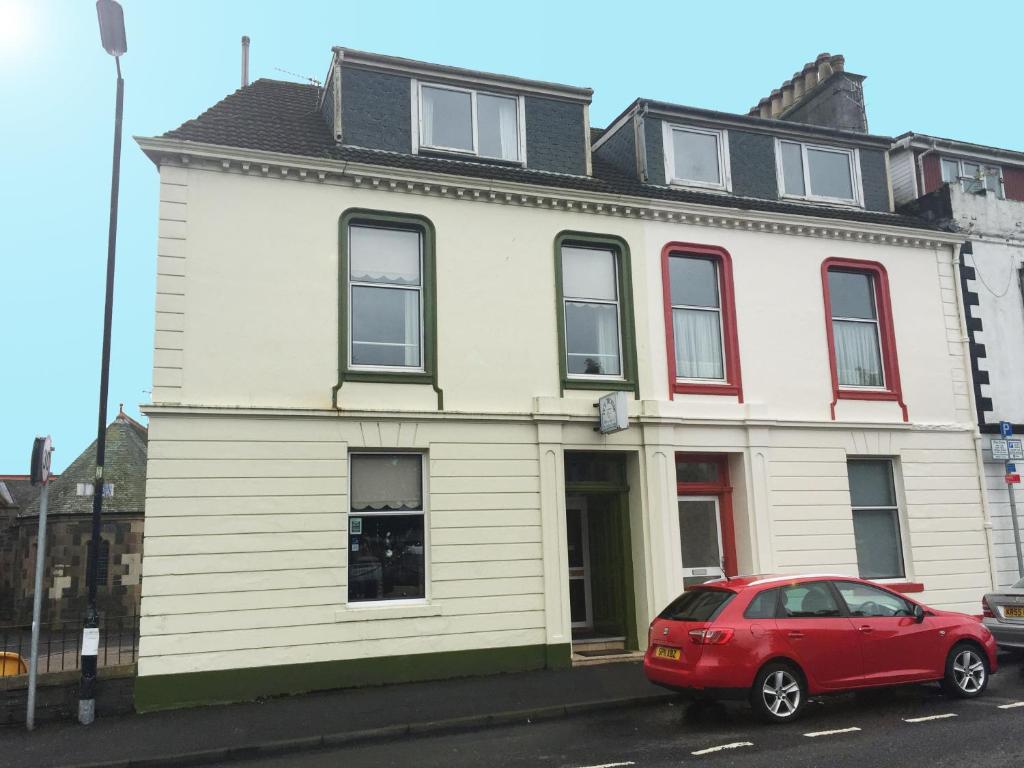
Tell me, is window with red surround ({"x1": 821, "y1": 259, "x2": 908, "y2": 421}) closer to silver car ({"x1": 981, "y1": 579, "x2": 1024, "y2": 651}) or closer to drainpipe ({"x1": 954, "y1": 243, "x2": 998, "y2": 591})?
drainpipe ({"x1": 954, "y1": 243, "x2": 998, "y2": 591})

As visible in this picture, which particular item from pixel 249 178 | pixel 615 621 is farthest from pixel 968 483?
pixel 249 178

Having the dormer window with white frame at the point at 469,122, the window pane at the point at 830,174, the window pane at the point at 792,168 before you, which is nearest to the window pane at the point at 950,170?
the window pane at the point at 830,174

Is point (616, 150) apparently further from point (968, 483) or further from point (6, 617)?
point (6, 617)

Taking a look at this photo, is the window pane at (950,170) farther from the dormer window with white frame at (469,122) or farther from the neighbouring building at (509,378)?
the dormer window with white frame at (469,122)

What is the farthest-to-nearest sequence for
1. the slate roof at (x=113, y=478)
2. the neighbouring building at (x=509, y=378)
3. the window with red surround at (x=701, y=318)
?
the slate roof at (x=113, y=478)
the window with red surround at (x=701, y=318)
the neighbouring building at (x=509, y=378)

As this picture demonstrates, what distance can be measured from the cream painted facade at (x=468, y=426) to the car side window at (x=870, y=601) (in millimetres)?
3913

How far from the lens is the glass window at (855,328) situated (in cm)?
1570

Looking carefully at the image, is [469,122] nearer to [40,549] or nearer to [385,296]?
[385,296]

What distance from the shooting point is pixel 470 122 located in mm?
14344

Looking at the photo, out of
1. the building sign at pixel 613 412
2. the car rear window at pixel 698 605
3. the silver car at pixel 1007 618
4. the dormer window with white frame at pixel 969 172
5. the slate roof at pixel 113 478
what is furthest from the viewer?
the slate roof at pixel 113 478

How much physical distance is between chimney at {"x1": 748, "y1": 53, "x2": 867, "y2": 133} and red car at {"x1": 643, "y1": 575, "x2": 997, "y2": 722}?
11.8m

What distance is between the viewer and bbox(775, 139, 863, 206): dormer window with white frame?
1639 centimetres

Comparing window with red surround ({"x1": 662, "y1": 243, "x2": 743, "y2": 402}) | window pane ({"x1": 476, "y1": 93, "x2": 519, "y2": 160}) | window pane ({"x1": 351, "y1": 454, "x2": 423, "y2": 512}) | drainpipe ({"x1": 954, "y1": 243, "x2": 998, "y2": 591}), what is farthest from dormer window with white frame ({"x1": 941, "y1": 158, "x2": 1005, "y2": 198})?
window pane ({"x1": 351, "y1": 454, "x2": 423, "y2": 512})

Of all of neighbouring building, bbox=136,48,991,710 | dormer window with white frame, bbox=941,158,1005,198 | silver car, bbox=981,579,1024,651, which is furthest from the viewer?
dormer window with white frame, bbox=941,158,1005,198
